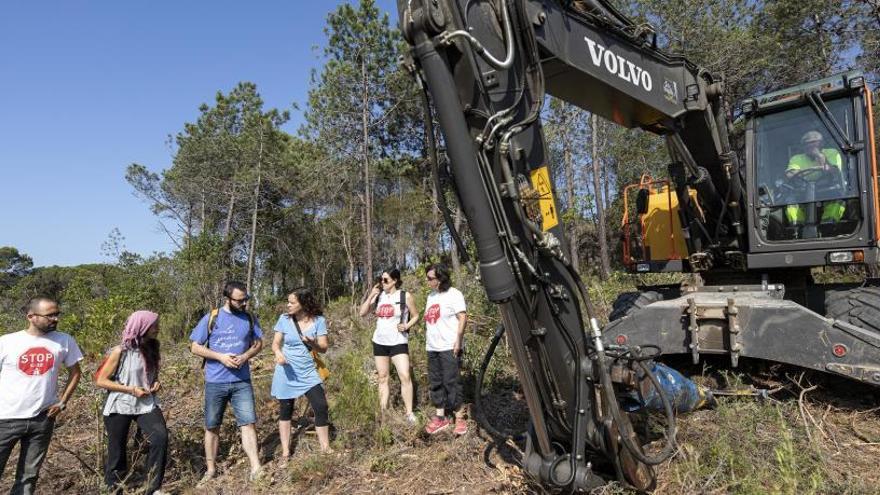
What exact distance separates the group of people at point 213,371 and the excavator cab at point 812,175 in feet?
10.3

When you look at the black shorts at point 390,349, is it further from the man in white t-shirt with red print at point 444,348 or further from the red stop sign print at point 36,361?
the red stop sign print at point 36,361

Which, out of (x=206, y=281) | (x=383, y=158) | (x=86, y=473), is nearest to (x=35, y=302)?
(x=86, y=473)

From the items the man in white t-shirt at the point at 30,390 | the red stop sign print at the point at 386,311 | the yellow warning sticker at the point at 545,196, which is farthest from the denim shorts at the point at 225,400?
the yellow warning sticker at the point at 545,196

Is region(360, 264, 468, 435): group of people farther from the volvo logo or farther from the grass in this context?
the volvo logo

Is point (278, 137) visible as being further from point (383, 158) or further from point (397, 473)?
point (397, 473)

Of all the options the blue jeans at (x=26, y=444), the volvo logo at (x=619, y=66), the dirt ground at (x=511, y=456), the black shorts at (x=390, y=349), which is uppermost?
the volvo logo at (x=619, y=66)

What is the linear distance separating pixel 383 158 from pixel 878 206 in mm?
16670

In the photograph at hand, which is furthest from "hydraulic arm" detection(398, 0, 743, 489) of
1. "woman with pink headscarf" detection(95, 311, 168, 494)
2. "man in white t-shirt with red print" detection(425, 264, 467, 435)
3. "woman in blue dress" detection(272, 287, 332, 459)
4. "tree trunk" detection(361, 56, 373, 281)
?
"tree trunk" detection(361, 56, 373, 281)

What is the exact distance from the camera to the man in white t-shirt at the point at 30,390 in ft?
12.9

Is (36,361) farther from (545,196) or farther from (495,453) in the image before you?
(545,196)

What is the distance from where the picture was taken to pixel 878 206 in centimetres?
446

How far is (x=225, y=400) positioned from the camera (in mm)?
4609

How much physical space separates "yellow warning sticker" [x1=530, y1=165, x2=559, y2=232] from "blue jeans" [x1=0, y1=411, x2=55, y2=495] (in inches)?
165

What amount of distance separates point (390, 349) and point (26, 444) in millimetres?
3059
